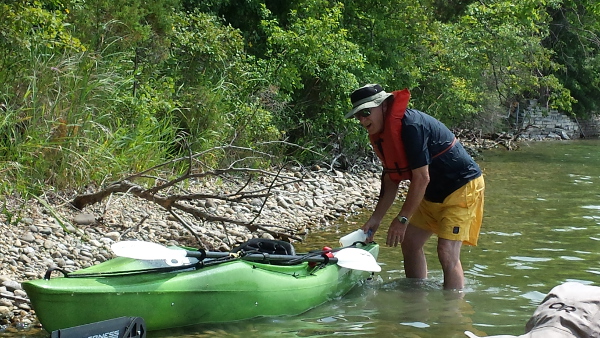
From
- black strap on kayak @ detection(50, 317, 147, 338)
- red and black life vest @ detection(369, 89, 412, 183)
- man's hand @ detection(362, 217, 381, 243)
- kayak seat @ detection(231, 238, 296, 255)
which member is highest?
red and black life vest @ detection(369, 89, 412, 183)

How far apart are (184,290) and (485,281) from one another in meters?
2.80

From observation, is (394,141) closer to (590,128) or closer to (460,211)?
(460,211)

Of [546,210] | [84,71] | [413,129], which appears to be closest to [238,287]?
[413,129]

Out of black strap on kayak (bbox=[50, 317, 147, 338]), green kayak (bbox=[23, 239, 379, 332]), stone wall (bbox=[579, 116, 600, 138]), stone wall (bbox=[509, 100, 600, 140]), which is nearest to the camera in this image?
black strap on kayak (bbox=[50, 317, 147, 338])

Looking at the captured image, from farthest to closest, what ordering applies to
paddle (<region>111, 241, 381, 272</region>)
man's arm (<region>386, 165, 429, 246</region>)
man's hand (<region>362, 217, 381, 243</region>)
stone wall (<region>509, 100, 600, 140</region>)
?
stone wall (<region>509, 100, 600, 140</region>)
man's hand (<region>362, 217, 381, 243</region>)
man's arm (<region>386, 165, 429, 246</region>)
paddle (<region>111, 241, 381, 272</region>)

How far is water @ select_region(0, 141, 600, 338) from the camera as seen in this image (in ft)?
15.8

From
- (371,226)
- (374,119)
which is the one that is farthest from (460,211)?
(374,119)

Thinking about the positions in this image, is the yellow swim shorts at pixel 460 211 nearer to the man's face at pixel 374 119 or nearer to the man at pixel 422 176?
the man at pixel 422 176

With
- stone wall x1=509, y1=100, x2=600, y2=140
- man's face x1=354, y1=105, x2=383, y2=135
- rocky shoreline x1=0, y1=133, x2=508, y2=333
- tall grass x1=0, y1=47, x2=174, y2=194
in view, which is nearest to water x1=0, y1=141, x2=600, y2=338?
rocky shoreline x1=0, y1=133, x2=508, y2=333

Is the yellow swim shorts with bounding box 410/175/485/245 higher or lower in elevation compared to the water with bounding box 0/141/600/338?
higher

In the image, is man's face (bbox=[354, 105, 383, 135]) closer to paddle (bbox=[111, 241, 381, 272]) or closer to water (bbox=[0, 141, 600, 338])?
paddle (bbox=[111, 241, 381, 272])

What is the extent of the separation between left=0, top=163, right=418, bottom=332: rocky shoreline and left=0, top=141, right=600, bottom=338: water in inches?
14.9

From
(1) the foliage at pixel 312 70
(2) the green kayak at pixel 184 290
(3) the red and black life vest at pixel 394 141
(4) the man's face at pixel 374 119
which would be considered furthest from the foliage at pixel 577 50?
(2) the green kayak at pixel 184 290

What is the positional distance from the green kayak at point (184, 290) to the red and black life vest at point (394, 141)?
0.80 meters
